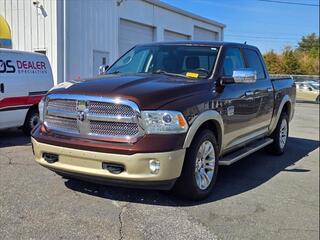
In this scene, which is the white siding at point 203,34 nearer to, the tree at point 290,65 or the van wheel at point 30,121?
the van wheel at point 30,121

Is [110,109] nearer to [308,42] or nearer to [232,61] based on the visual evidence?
[232,61]

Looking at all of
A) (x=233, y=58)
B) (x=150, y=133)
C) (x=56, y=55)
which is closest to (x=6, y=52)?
(x=233, y=58)

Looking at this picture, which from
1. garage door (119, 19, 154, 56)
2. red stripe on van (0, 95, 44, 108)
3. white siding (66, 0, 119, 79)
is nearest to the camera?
red stripe on van (0, 95, 44, 108)

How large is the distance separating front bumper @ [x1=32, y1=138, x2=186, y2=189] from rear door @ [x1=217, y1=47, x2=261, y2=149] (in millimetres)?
1295

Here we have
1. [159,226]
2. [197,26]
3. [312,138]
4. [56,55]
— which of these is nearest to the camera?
[159,226]

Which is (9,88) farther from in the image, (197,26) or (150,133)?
(197,26)

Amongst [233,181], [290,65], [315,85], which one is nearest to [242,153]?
[233,181]

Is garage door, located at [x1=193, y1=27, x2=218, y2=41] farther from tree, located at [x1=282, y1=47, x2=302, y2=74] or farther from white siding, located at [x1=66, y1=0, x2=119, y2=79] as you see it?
tree, located at [x1=282, y1=47, x2=302, y2=74]

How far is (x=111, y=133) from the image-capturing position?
4.65 meters

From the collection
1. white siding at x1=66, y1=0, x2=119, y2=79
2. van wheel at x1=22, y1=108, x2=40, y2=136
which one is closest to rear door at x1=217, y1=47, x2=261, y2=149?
van wheel at x1=22, y1=108, x2=40, y2=136

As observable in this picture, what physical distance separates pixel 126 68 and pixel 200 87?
1.57m

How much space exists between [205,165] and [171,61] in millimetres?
1617

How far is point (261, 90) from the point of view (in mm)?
7117

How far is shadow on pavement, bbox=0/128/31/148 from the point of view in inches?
344
